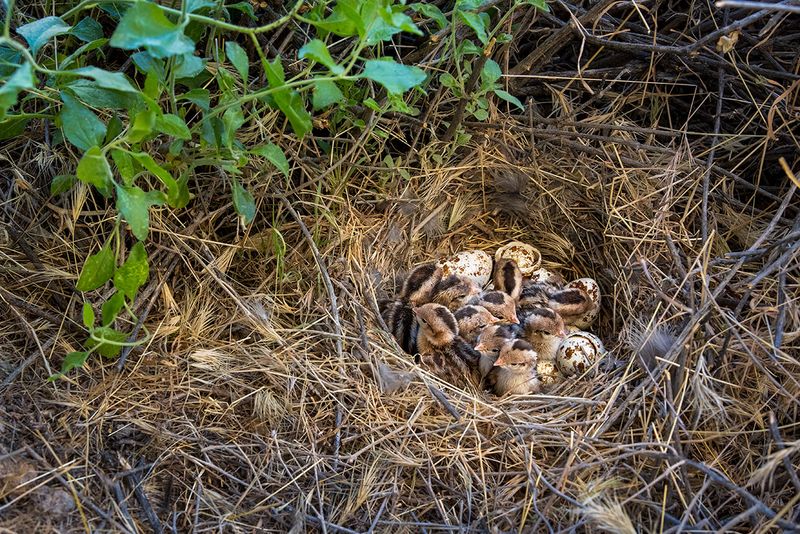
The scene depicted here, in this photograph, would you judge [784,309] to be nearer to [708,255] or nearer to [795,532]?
[708,255]

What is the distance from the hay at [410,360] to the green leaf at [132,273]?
329 millimetres

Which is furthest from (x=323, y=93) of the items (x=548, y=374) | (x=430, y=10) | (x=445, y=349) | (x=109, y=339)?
(x=548, y=374)

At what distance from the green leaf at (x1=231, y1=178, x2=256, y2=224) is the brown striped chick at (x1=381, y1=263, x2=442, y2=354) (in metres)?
0.80

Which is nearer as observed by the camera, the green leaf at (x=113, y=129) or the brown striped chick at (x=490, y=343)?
the green leaf at (x=113, y=129)

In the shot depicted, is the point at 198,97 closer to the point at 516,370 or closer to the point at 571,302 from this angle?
the point at 516,370

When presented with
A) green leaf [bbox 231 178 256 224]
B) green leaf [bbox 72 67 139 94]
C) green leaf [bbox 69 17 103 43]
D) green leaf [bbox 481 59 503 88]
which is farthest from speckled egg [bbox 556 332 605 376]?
green leaf [bbox 69 17 103 43]

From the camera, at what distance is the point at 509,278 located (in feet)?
10.8

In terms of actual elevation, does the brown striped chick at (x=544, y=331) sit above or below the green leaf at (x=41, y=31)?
below

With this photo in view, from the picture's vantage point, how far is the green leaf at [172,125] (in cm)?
214

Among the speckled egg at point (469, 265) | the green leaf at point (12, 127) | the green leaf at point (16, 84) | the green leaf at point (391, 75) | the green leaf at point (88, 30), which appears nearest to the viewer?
the green leaf at point (16, 84)

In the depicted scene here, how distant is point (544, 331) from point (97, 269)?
67.0 inches

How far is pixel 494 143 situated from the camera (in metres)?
3.35

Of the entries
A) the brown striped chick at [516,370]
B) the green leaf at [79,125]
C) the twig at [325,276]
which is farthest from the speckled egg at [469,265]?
the green leaf at [79,125]

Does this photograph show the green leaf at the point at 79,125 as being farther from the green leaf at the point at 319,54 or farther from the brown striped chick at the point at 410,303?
the brown striped chick at the point at 410,303
